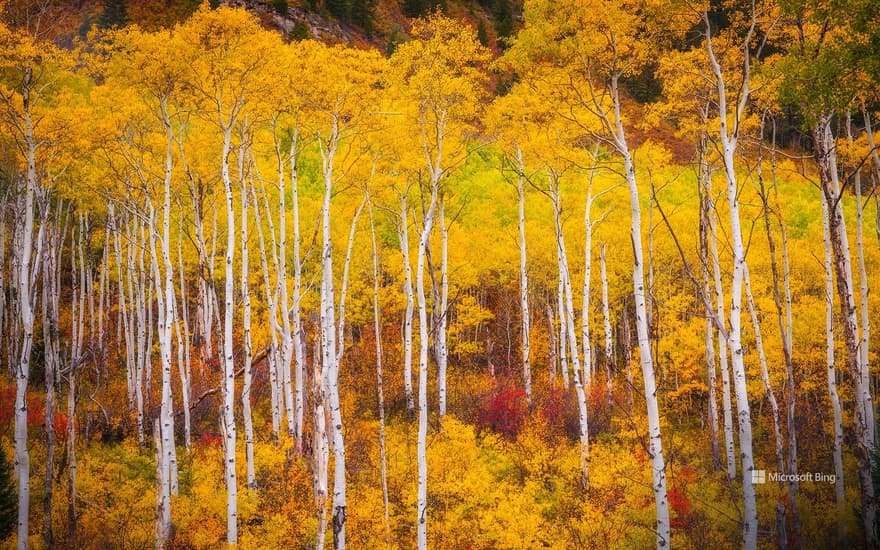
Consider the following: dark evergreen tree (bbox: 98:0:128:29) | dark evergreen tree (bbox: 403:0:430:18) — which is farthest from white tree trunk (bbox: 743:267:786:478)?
dark evergreen tree (bbox: 403:0:430:18)

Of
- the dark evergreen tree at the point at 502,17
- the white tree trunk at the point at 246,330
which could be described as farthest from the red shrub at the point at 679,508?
the dark evergreen tree at the point at 502,17

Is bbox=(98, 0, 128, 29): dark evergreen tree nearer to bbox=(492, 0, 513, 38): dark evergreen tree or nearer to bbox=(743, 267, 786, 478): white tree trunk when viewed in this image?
bbox=(492, 0, 513, 38): dark evergreen tree

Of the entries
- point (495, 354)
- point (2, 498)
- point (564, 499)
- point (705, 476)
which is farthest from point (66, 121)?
point (495, 354)

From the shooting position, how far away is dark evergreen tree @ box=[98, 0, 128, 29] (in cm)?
4908

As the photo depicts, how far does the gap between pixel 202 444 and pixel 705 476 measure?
13.6 meters

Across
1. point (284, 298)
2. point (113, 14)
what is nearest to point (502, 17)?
point (113, 14)

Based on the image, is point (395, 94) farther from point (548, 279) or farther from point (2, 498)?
point (548, 279)

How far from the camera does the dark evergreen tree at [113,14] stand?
49.1 meters

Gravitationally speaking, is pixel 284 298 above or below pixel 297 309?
above

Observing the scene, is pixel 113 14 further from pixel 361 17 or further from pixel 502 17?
pixel 502 17

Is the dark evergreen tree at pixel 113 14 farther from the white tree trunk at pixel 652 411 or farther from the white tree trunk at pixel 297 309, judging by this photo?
the white tree trunk at pixel 652 411

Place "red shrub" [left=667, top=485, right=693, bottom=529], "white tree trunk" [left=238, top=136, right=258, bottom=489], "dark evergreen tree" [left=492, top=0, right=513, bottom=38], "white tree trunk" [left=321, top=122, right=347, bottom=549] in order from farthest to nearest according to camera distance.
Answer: "dark evergreen tree" [left=492, top=0, right=513, bottom=38] < "red shrub" [left=667, top=485, right=693, bottom=529] < "white tree trunk" [left=238, top=136, right=258, bottom=489] < "white tree trunk" [left=321, top=122, right=347, bottom=549]

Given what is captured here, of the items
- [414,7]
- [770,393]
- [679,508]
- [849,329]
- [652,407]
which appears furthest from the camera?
[414,7]

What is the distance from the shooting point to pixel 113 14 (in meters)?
50.4
